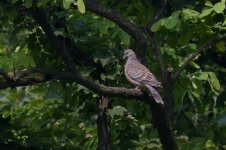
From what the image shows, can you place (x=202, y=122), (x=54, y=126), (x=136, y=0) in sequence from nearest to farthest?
(x=136, y=0), (x=54, y=126), (x=202, y=122)

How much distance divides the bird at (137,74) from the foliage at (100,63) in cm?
13

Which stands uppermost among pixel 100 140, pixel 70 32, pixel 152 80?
pixel 70 32

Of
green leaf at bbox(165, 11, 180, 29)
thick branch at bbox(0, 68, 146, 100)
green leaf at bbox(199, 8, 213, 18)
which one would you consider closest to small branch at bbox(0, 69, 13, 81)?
thick branch at bbox(0, 68, 146, 100)

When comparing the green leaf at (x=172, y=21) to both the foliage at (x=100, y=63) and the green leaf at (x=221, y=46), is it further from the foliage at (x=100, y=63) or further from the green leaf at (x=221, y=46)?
the green leaf at (x=221, y=46)

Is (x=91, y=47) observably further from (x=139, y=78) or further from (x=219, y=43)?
(x=219, y=43)

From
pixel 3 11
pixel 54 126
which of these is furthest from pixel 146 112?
pixel 3 11

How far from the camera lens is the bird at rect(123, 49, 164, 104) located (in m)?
9.15

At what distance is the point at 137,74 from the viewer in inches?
381

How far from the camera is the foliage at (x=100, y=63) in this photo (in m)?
9.09

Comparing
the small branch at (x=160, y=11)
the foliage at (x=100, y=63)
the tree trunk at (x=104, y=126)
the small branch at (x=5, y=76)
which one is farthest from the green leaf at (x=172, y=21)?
the small branch at (x=5, y=76)

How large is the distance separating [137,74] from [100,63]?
526 millimetres

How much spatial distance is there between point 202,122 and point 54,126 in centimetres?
317

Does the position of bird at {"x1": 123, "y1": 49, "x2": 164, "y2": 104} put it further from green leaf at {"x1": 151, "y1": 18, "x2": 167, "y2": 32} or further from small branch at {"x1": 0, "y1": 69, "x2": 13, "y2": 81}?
small branch at {"x1": 0, "y1": 69, "x2": 13, "y2": 81}

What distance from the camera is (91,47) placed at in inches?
376
